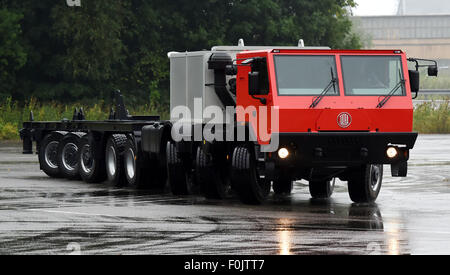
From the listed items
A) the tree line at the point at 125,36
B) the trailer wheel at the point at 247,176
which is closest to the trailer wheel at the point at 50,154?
the trailer wheel at the point at 247,176

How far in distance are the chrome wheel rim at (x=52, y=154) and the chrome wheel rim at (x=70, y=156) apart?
0.38m

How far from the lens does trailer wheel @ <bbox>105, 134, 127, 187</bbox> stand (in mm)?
21500

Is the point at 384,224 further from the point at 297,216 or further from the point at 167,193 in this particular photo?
the point at 167,193

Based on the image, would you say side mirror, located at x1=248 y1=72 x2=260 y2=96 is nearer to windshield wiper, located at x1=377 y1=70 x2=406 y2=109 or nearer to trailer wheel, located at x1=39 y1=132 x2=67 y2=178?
windshield wiper, located at x1=377 y1=70 x2=406 y2=109

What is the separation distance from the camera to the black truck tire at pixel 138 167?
67.9 feet

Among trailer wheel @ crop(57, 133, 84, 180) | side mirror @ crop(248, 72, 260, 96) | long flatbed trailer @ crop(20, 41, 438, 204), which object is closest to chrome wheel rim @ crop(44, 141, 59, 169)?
trailer wheel @ crop(57, 133, 84, 180)

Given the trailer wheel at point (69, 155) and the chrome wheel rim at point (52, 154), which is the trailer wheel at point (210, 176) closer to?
the trailer wheel at point (69, 155)

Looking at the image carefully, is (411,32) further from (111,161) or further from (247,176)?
(247,176)

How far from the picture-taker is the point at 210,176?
18172 mm

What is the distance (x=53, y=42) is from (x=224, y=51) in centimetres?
3693

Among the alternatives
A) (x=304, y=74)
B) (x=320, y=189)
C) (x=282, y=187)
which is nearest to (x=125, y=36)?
(x=282, y=187)
